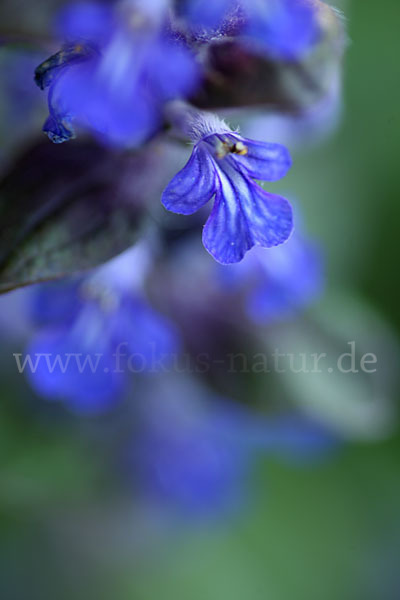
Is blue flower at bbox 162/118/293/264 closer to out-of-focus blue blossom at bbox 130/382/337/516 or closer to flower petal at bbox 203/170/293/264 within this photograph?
flower petal at bbox 203/170/293/264

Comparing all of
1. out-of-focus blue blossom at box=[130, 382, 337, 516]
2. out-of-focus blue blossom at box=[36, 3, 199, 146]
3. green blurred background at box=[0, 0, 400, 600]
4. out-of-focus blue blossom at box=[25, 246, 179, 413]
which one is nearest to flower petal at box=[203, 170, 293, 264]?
out-of-focus blue blossom at box=[36, 3, 199, 146]

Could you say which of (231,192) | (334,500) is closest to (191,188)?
(231,192)

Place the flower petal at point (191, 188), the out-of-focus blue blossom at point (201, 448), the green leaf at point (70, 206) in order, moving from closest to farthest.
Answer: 1. the flower petal at point (191, 188)
2. the green leaf at point (70, 206)
3. the out-of-focus blue blossom at point (201, 448)

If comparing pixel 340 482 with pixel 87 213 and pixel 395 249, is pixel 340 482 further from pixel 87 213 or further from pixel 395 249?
pixel 87 213

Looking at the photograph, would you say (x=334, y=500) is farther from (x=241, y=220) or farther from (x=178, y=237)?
(x=241, y=220)

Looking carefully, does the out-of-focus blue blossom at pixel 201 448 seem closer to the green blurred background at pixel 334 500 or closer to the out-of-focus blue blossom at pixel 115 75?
the green blurred background at pixel 334 500

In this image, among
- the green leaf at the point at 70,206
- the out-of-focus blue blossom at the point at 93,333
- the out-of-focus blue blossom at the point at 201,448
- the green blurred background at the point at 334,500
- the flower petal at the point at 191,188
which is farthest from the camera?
the green blurred background at the point at 334,500

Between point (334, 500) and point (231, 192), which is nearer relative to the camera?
point (231, 192)

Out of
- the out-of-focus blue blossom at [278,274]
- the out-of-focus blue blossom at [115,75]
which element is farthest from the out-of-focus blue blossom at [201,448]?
the out-of-focus blue blossom at [115,75]
